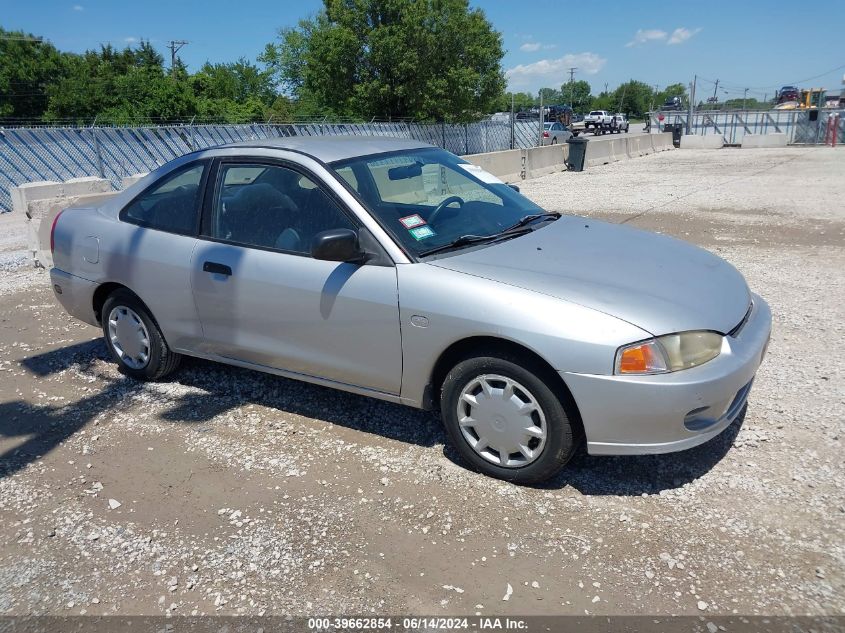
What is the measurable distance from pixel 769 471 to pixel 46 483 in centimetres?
394

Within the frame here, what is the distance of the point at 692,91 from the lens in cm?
3741

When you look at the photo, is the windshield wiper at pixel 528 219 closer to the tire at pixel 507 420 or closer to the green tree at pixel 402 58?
the tire at pixel 507 420

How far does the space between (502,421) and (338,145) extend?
214 cm

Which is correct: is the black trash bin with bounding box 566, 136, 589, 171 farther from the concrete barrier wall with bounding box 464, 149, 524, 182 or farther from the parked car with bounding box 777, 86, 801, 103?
the parked car with bounding box 777, 86, 801, 103

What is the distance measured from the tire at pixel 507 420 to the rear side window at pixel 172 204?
216cm

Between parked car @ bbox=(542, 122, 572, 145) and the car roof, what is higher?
the car roof

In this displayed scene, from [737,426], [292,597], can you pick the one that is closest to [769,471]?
[737,426]

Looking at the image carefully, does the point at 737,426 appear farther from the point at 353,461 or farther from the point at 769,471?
the point at 353,461

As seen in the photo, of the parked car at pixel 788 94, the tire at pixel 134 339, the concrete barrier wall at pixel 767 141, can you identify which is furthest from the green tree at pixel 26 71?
the parked car at pixel 788 94

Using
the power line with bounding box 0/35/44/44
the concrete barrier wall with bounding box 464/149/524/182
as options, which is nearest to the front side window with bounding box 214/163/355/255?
the concrete barrier wall with bounding box 464/149/524/182

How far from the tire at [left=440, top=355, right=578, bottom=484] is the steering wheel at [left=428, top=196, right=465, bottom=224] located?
999 millimetres

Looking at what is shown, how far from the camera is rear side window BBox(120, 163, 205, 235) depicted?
4379mm

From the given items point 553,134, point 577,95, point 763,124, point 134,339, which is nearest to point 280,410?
point 134,339

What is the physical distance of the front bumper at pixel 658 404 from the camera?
2.97 m
